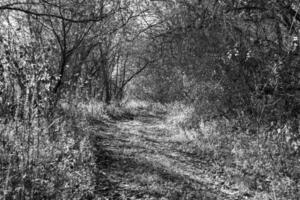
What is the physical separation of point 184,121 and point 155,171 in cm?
486

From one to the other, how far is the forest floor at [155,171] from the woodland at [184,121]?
0.9 inches

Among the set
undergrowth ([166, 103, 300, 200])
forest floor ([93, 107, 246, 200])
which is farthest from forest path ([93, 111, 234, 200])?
undergrowth ([166, 103, 300, 200])

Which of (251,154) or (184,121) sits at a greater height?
(184,121)

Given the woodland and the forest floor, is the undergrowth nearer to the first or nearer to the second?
the woodland

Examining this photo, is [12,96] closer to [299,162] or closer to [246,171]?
[246,171]

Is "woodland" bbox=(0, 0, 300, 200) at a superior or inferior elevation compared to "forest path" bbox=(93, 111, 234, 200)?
superior

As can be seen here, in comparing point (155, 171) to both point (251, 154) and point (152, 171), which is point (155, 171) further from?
point (251, 154)

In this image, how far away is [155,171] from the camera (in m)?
4.98

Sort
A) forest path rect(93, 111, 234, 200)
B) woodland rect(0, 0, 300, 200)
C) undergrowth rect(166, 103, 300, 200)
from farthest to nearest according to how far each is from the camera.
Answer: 1. undergrowth rect(166, 103, 300, 200)
2. forest path rect(93, 111, 234, 200)
3. woodland rect(0, 0, 300, 200)

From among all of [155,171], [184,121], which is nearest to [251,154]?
[155,171]

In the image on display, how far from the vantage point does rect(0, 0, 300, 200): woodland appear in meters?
3.68

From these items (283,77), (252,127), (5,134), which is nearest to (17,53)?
(5,134)

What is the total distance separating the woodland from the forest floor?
2cm

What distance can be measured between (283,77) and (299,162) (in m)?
1.66
